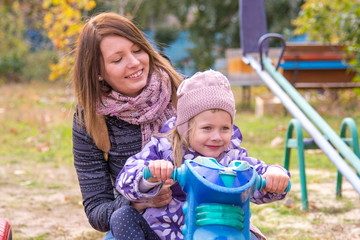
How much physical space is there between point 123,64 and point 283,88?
2.01 metres

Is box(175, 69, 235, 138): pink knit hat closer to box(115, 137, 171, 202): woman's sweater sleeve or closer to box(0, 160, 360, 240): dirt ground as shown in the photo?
box(115, 137, 171, 202): woman's sweater sleeve

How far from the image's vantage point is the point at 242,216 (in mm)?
2021

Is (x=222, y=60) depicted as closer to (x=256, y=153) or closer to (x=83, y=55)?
(x=256, y=153)

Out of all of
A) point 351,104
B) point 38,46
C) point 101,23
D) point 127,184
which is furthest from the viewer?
point 38,46

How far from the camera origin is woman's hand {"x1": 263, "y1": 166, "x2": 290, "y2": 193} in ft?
6.86

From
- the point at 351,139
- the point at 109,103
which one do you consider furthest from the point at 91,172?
the point at 351,139

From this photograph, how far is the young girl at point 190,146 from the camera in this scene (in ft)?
7.38

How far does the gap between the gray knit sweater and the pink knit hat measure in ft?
1.23

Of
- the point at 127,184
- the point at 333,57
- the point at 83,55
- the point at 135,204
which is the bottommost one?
the point at 333,57

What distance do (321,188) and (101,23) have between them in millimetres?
3125

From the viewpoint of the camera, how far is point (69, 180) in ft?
18.8

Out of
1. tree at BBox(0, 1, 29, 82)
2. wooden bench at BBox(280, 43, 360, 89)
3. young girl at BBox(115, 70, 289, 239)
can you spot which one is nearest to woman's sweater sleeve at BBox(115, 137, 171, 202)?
young girl at BBox(115, 70, 289, 239)

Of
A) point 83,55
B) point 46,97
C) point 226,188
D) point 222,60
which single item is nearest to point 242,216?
point 226,188

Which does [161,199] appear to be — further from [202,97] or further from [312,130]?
[312,130]
